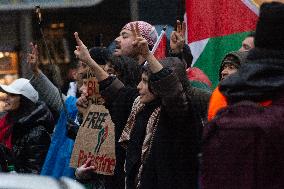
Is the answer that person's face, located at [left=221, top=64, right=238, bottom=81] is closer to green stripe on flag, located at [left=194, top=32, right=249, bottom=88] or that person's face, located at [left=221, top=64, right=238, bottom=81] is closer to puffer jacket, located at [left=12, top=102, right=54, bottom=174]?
green stripe on flag, located at [left=194, top=32, right=249, bottom=88]

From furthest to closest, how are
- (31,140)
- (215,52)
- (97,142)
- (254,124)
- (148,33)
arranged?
(31,140) → (148,33) → (215,52) → (97,142) → (254,124)

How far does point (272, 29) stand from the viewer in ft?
13.4

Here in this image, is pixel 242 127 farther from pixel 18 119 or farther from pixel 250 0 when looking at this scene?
pixel 18 119

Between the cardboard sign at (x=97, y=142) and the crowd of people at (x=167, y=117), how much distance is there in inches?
3.1

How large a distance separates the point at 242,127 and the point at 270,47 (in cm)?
40

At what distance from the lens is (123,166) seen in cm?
639

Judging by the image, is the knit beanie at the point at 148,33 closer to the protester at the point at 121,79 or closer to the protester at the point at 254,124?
the protester at the point at 121,79

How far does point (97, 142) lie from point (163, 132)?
133cm

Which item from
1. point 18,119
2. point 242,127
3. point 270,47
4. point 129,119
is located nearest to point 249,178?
point 242,127

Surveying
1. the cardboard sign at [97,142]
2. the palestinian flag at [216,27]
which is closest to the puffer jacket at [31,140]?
the cardboard sign at [97,142]

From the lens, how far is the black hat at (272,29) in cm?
408

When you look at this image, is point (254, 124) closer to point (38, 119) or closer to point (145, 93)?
point (145, 93)

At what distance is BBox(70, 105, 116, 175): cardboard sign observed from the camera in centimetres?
656

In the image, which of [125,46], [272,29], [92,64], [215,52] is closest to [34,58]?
[125,46]
